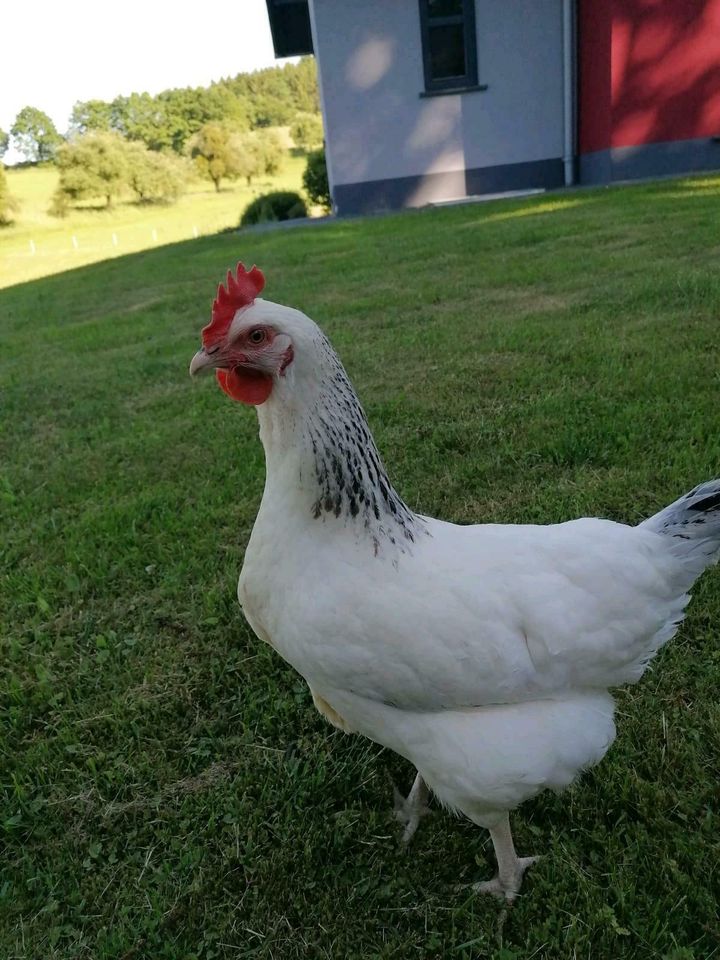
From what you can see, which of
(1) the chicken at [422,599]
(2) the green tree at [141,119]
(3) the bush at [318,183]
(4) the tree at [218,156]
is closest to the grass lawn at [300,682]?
(1) the chicken at [422,599]

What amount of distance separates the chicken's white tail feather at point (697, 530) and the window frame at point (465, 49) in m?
14.6

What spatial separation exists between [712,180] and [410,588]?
467 inches

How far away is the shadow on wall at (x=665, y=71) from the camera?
12.1 m

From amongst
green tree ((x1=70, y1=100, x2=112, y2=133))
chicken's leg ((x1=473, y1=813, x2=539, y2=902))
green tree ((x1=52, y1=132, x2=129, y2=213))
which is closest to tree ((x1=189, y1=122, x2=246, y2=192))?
green tree ((x1=52, y1=132, x2=129, y2=213))

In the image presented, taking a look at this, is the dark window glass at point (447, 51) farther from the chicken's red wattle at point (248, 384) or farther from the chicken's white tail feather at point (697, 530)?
the chicken's red wattle at point (248, 384)

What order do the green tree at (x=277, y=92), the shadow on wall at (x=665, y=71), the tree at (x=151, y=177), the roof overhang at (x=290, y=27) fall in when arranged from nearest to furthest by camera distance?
1. the shadow on wall at (x=665, y=71)
2. the roof overhang at (x=290, y=27)
3. the tree at (x=151, y=177)
4. the green tree at (x=277, y=92)

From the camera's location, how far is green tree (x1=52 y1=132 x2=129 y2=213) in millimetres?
33812

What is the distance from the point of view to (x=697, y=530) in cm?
188

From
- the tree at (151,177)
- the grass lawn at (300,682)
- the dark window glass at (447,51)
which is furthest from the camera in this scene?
the tree at (151,177)

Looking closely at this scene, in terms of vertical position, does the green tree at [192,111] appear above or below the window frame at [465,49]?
above

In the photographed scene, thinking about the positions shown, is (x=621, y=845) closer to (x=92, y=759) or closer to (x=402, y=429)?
(x=92, y=759)

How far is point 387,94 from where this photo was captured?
14.2 m

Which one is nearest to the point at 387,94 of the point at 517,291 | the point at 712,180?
the point at 712,180

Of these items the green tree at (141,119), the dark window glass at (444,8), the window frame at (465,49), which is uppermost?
the green tree at (141,119)
